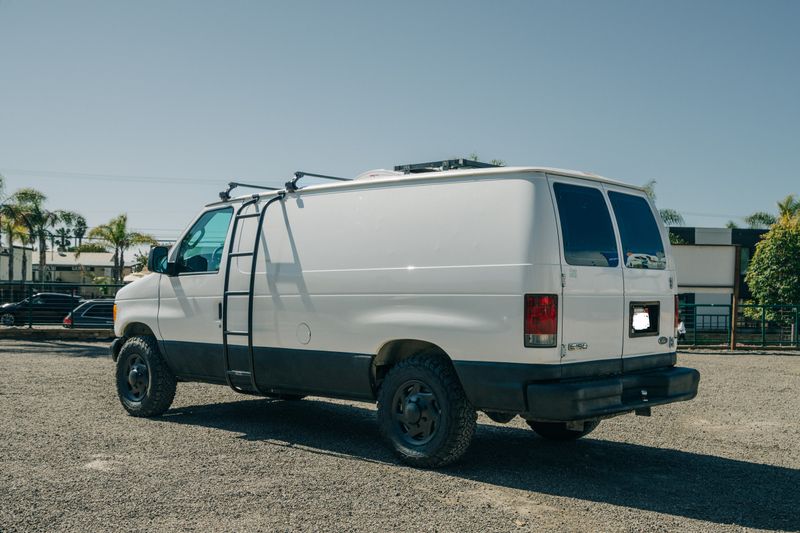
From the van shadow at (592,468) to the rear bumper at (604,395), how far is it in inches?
23.1

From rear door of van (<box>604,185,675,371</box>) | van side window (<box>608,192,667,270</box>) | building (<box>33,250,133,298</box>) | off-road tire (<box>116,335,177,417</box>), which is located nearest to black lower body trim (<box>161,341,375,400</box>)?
off-road tire (<box>116,335,177,417</box>)

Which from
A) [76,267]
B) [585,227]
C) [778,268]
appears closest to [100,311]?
[585,227]

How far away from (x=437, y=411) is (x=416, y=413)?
18cm

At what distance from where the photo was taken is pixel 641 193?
731cm

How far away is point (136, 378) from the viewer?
8.99 m

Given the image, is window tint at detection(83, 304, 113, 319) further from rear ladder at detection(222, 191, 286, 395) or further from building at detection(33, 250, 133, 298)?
building at detection(33, 250, 133, 298)

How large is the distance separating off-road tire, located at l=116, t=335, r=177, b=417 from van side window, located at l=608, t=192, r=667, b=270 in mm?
5063

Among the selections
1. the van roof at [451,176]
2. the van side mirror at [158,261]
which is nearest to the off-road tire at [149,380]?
the van side mirror at [158,261]

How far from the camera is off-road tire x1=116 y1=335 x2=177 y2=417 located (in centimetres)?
879

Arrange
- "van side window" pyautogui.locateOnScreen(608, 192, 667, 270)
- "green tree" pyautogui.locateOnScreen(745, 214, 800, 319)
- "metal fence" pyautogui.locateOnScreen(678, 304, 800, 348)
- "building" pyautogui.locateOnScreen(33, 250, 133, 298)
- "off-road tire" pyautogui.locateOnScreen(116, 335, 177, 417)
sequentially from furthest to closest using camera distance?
1. "building" pyautogui.locateOnScreen(33, 250, 133, 298)
2. "green tree" pyautogui.locateOnScreen(745, 214, 800, 319)
3. "metal fence" pyautogui.locateOnScreen(678, 304, 800, 348)
4. "off-road tire" pyautogui.locateOnScreen(116, 335, 177, 417)
5. "van side window" pyautogui.locateOnScreen(608, 192, 667, 270)

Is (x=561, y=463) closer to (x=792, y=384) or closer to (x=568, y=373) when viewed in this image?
(x=568, y=373)

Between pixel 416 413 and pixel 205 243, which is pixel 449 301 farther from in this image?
pixel 205 243

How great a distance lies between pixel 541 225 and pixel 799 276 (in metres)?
43.6

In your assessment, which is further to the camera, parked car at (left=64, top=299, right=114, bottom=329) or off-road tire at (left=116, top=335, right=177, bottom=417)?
parked car at (left=64, top=299, right=114, bottom=329)
